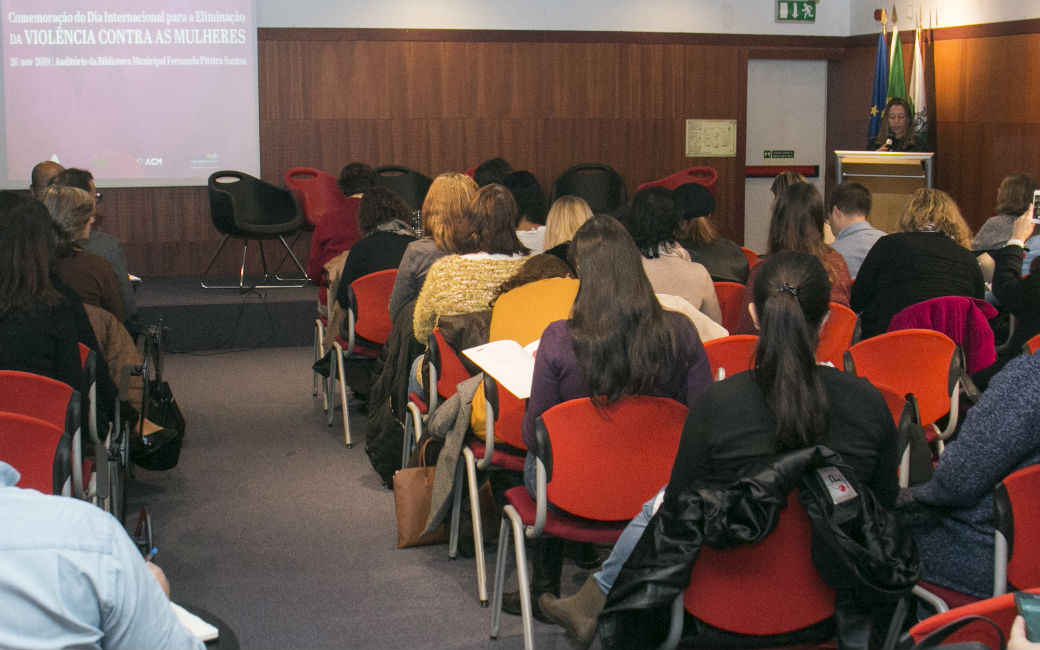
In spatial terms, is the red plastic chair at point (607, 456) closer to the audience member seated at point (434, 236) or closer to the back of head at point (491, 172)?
the audience member seated at point (434, 236)

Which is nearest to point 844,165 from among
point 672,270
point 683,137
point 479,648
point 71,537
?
point 683,137

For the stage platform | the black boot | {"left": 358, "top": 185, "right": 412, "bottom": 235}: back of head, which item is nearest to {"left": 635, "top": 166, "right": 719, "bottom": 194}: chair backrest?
the stage platform

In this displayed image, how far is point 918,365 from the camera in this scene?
12.6ft

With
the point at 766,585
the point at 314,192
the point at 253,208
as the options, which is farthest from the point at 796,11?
the point at 766,585

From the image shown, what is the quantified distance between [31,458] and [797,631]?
1942 millimetres

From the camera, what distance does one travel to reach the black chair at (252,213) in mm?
8617

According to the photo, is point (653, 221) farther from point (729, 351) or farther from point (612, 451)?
point (612, 451)

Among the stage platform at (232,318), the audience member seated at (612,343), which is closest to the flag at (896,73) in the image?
the stage platform at (232,318)

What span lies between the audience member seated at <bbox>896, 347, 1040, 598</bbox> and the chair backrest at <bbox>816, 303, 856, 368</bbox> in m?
1.76

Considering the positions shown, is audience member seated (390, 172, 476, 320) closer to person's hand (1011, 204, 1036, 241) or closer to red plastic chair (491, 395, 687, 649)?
red plastic chair (491, 395, 687, 649)

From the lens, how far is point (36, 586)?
1.22m

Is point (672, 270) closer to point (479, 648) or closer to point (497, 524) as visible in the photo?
point (497, 524)

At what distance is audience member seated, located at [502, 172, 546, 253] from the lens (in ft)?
18.9

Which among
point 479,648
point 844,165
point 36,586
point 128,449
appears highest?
point 844,165
